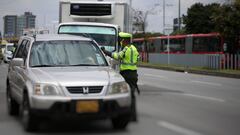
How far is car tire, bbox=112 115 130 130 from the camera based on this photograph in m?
9.06

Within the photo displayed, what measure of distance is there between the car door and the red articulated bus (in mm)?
27622

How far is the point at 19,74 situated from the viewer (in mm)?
9992

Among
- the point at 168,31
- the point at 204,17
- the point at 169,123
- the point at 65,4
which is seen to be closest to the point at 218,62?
the point at 168,31

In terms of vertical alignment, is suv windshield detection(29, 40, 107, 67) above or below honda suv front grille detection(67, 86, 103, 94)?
above

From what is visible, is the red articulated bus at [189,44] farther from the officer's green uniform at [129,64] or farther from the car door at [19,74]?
the car door at [19,74]

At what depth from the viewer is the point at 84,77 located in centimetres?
863

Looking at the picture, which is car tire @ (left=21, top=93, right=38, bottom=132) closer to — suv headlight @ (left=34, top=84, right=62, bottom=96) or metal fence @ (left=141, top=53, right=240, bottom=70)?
suv headlight @ (left=34, top=84, right=62, bottom=96)

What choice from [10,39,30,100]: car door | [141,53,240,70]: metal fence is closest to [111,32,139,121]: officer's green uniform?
[10,39,30,100]: car door

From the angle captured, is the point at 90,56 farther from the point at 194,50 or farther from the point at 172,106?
the point at 194,50

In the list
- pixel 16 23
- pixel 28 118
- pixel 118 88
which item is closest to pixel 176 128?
pixel 118 88

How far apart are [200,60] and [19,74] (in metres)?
29.5

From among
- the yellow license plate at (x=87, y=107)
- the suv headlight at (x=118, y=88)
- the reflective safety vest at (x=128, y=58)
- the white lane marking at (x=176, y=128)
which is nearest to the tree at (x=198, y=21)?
the reflective safety vest at (x=128, y=58)

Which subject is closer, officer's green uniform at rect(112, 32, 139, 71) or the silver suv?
the silver suv

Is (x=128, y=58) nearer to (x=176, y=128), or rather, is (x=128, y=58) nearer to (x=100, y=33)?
(x=176, y=128)
